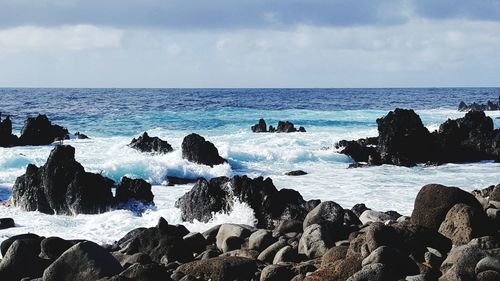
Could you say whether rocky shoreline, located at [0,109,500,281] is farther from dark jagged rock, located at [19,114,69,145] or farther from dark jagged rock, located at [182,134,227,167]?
dark jagged rock, located at [19,114,69,145]

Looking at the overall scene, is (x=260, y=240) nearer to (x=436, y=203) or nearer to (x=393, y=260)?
(x=436, y=203)

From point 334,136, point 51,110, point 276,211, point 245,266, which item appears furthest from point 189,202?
point 51,110

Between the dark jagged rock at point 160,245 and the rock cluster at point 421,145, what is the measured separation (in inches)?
699

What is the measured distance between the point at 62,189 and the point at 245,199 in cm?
575

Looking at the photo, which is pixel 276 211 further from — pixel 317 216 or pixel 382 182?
pixel 382 182

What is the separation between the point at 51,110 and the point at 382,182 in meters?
50.7

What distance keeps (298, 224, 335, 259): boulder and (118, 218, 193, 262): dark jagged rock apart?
2003 mm

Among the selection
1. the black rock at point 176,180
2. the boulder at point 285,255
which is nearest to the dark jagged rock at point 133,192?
the black rock at point 176,180

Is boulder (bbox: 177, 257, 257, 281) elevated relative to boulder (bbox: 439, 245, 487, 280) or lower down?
lower down

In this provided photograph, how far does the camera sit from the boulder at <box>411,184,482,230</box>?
850cm

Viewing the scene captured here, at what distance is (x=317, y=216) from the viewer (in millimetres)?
10852

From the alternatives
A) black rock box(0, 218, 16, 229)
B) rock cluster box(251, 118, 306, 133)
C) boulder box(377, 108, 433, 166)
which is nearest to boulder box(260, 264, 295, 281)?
black rock box(0, 218, 16, 229)

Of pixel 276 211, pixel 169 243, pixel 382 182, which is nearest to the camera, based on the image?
pixel 169 243

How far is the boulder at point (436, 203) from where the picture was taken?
8.50 metres
